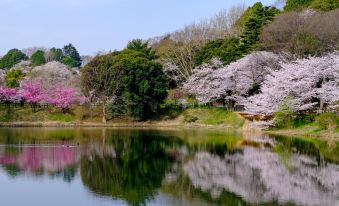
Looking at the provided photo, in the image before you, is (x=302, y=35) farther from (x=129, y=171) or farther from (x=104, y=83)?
(x=129, y=171)

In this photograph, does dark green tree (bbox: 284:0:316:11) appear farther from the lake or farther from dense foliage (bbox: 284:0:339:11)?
the lake

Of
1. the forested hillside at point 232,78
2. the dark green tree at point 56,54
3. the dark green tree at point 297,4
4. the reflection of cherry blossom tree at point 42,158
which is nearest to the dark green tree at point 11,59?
the dark green tree at point 56,54

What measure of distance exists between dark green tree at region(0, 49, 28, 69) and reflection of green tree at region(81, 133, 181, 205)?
7181 cm

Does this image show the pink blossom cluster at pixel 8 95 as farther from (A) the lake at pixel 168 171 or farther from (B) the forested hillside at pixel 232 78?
(A) the lake at pixel 168 171

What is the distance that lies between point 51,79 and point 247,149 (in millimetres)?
39001

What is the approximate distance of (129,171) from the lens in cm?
2327

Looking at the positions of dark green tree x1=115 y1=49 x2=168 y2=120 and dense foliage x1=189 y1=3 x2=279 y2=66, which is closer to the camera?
dark green tree x1=115 y1=49 x2=168 y2=120

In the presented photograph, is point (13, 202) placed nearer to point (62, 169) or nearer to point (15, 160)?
point (62, 169)

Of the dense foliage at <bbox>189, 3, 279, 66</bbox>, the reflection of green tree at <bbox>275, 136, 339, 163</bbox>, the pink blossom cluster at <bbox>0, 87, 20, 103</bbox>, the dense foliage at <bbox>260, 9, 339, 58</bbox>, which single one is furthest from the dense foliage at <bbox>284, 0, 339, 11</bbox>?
the pink blossom cluster at <bbox>0, 87, 20, 103</bbox>

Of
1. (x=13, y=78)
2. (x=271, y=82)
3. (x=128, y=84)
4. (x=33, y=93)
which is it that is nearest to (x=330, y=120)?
(x=271, y=82)

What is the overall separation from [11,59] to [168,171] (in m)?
84.5

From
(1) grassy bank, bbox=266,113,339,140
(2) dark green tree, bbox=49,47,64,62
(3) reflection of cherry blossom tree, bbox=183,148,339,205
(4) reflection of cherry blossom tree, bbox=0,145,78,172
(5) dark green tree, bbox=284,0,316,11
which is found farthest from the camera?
(2) dark green tree, bbox=49,47,64,62

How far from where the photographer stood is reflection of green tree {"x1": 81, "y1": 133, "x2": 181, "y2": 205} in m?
18.8

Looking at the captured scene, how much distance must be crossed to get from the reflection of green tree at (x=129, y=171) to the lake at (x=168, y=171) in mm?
35
